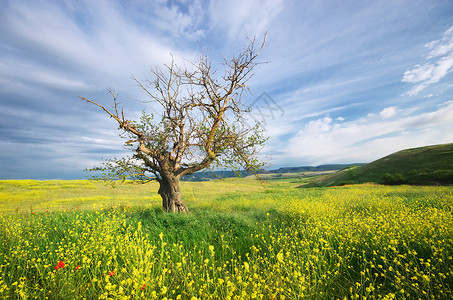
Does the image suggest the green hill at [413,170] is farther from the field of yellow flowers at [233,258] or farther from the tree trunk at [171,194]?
the tree trunk at [171,194]

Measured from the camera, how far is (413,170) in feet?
120

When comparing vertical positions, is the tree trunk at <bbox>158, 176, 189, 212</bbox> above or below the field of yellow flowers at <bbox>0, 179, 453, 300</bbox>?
above

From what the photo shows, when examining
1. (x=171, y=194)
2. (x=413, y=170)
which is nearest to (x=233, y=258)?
(x=171, y=194)

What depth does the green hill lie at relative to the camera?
31.8 meters

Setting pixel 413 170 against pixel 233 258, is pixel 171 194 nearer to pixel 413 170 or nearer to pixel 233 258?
pixel 233 258

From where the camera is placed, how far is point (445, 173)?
30.7 m

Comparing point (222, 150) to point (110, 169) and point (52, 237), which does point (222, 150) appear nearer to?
point (110, 169)

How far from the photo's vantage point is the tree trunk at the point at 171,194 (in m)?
10.5

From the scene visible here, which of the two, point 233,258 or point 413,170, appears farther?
point 413,170

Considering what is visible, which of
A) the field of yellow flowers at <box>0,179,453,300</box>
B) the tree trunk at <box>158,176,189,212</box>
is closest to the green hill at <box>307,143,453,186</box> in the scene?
the field of yellow flowers at <box>0,179,453,300</box>

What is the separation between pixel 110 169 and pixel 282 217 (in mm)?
8426

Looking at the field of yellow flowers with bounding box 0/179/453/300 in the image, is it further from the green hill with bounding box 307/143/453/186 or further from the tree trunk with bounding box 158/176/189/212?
the green hill with bounding box 307/143/453/186

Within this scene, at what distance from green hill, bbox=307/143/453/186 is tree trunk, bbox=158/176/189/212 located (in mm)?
40170

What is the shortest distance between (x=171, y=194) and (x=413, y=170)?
45.8 m
